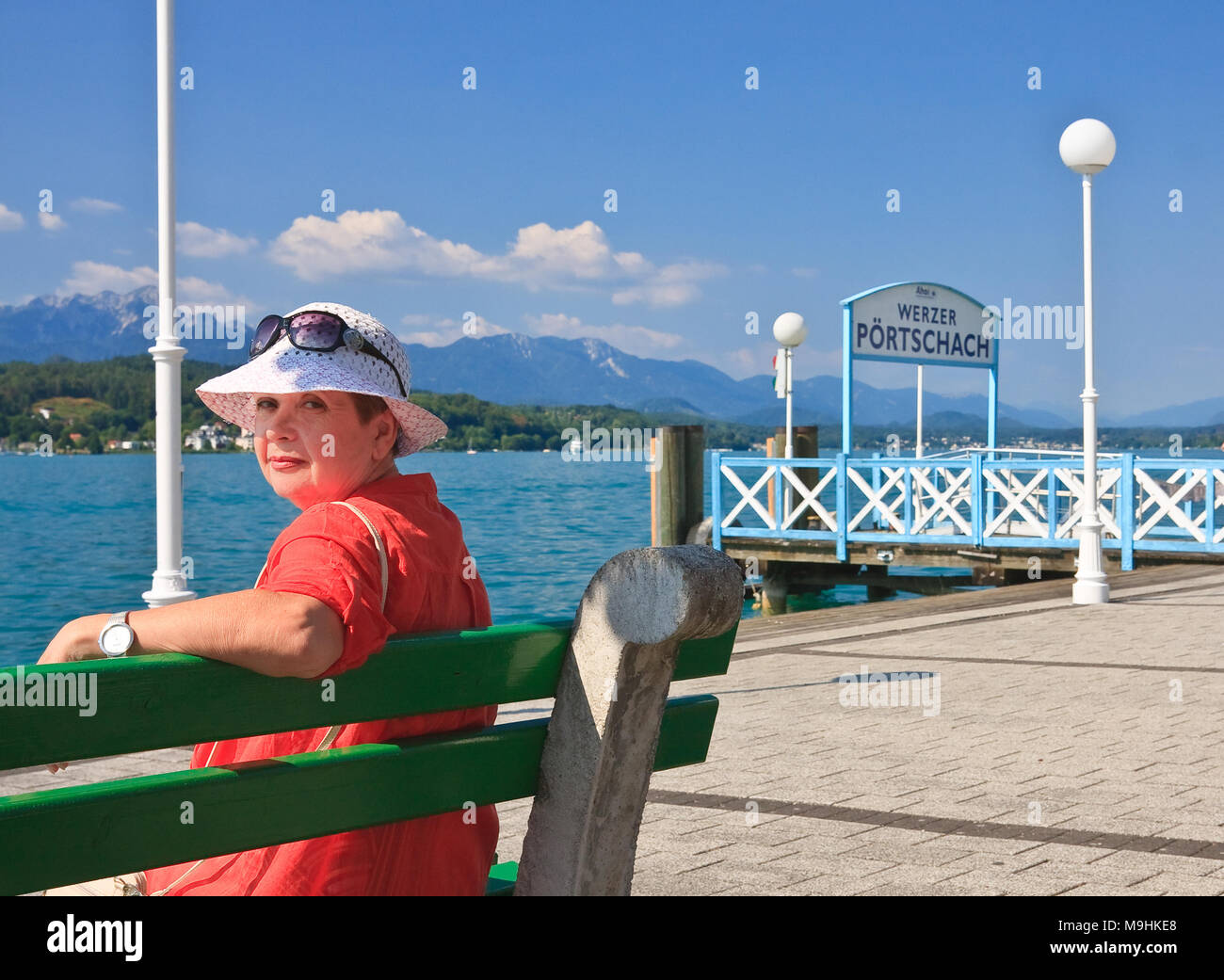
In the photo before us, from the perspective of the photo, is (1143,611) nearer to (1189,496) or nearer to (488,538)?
(1189,496)

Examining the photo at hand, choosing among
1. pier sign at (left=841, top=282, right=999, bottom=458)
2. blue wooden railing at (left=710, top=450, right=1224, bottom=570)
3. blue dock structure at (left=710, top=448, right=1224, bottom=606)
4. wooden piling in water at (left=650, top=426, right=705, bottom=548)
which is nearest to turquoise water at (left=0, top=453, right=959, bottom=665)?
wooden piling in water at (left=650, top=426, right=705, bottom=548)

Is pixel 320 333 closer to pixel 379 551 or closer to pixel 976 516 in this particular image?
pixel 379 551

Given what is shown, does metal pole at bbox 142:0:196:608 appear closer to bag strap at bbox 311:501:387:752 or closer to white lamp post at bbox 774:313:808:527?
bag strap at bbox 311:501:387:752

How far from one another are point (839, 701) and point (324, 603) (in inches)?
236

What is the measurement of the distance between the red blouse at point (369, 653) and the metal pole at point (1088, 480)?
1134 centimetres

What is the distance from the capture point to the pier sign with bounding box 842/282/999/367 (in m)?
18.8

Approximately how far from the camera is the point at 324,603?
80.7 inches

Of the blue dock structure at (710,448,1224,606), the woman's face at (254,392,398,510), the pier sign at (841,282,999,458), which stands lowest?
the blue dock structure at (710,448,1224,606)

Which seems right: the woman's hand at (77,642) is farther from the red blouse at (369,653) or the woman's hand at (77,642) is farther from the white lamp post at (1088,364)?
the white lamp post at (1088,364)

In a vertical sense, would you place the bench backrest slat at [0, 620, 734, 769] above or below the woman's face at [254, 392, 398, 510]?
below

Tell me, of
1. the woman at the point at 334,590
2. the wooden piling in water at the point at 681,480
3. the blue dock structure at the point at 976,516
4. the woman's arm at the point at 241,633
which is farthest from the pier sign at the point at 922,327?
the woman's arm at the point at 241,633

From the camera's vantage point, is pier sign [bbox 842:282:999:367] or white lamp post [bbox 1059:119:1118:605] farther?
pier sign [bbox 842:282:999:367]

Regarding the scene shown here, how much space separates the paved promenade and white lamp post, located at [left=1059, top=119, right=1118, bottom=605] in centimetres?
232

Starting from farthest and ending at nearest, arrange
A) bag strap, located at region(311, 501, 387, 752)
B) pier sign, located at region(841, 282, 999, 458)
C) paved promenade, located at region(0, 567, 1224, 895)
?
pier sign, located at region(841, 282, 999, 458) → paved promenade, located at region(0, 567, 1224, 895) → bag strap, located at region(311, 501, 387, 752)
